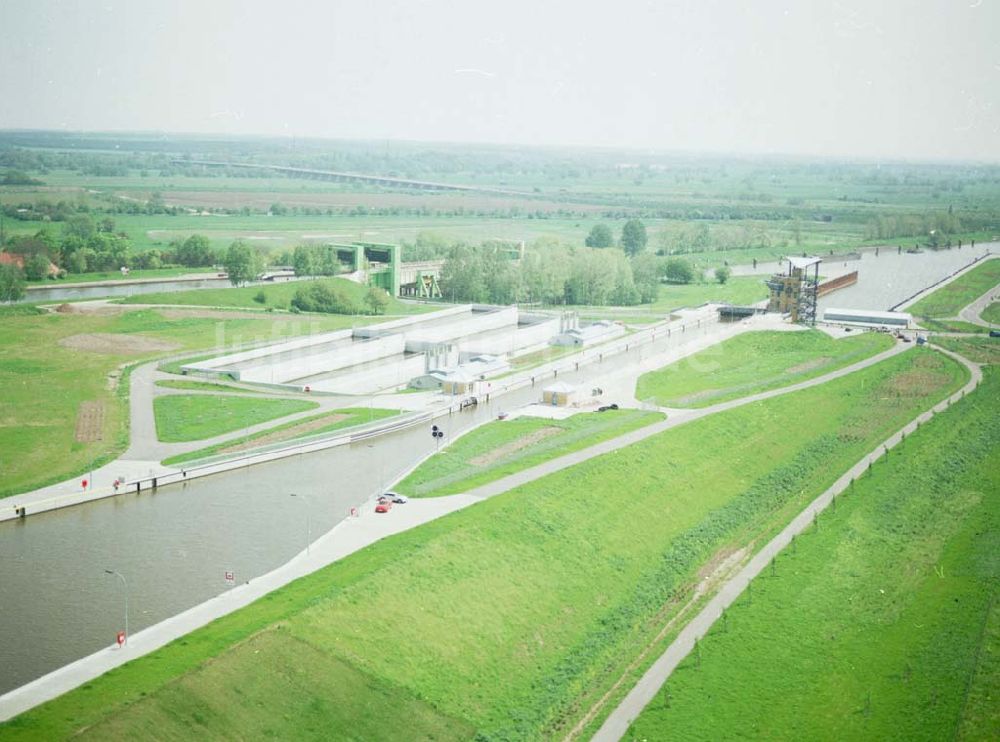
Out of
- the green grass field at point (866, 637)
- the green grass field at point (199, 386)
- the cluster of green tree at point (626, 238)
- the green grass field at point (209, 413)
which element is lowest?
the green grass field at point (866, 637)

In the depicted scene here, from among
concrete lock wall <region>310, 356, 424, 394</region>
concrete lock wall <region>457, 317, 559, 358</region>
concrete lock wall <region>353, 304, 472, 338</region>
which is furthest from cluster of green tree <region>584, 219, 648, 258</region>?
concrete lock wall <region>310, 356, 424, 394</region>

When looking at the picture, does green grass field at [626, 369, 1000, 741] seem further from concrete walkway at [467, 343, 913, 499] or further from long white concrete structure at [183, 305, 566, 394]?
long white concrete structure at [183, 305, 566, 394]

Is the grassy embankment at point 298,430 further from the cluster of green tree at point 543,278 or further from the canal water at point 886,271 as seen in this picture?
the canal water at point 886,271

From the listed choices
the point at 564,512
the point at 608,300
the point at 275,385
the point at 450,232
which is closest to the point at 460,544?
the point at 564,512

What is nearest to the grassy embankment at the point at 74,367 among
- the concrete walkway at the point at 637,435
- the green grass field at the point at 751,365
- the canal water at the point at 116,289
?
the canal water at the point at 116,289

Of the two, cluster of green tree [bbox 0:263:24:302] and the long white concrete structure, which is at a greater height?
cluster of green tree [bbox 0:263:24:302]

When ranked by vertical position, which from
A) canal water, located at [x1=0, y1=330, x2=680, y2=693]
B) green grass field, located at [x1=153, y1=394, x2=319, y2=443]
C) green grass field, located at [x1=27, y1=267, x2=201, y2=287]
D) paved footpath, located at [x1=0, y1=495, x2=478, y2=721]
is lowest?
canal water, located at [x1=0, y1=330, x2=680, y2=693]

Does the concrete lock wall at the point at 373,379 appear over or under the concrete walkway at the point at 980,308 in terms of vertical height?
under
